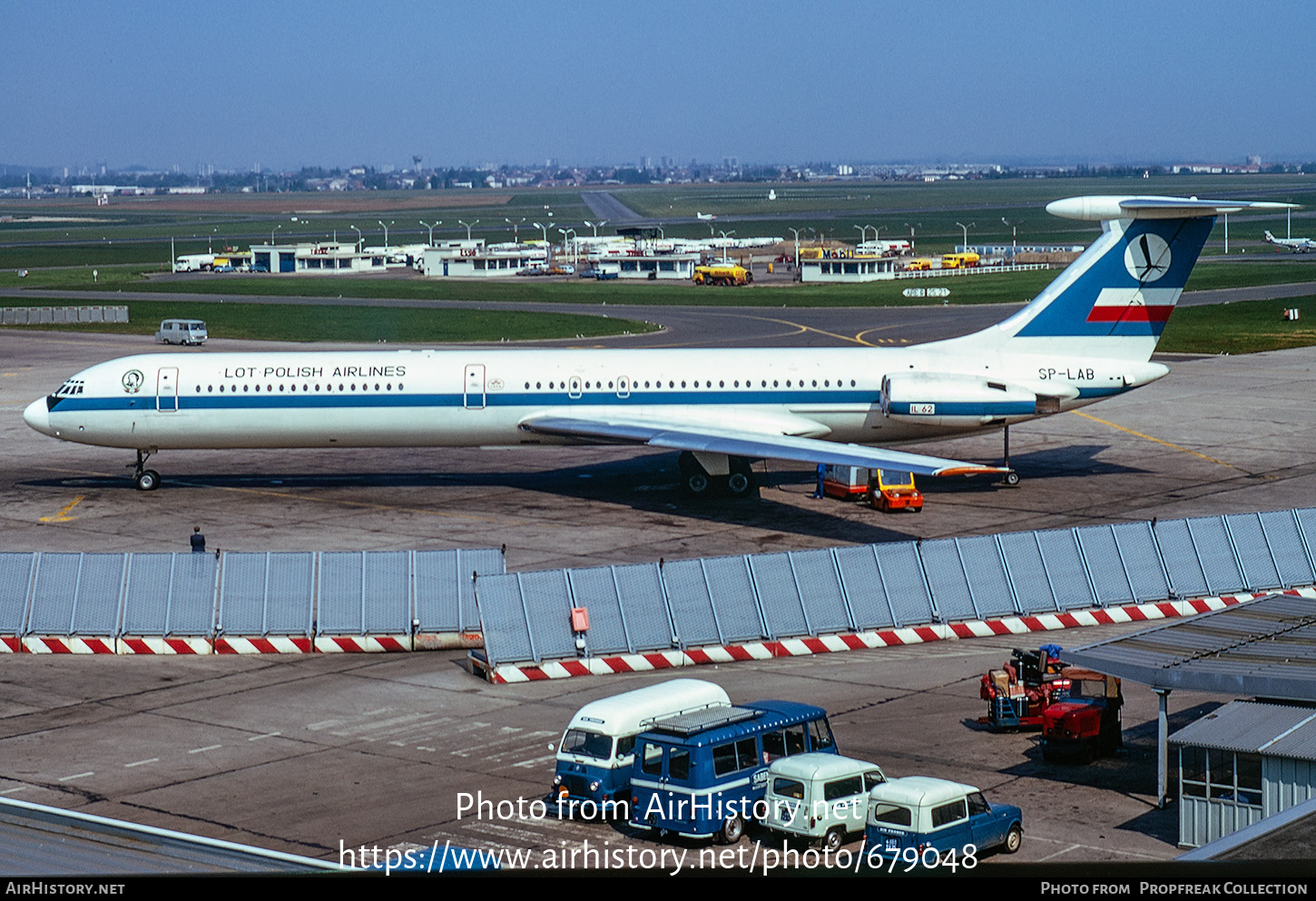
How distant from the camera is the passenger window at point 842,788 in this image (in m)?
19.1

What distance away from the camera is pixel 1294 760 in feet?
62.3

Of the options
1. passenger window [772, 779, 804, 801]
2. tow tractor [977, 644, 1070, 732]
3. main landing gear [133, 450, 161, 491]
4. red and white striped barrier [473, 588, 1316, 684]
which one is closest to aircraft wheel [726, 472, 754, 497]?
red and white striped barrier [473, 588, 1316, 684]

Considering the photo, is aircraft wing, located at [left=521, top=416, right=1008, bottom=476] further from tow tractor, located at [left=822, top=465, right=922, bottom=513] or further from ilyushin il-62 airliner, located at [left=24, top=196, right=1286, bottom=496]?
tow tractor, located at [left=822, top=465, right=922, bottom=513]

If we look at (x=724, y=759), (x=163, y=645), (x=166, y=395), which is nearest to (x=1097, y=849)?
(x=724, y=759)

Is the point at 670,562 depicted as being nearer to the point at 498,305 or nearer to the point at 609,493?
the point at 609,493

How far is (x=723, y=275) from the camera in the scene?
140000mm

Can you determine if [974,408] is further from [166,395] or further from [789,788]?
[789,788]

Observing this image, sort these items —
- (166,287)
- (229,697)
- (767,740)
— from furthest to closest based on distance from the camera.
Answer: (166,287)
(229,697)
(767,740)

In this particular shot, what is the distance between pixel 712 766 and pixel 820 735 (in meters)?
2.55

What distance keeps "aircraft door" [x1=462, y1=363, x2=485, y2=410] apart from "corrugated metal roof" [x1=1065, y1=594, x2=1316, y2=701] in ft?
84.2

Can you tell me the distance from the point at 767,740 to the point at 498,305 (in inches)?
3928

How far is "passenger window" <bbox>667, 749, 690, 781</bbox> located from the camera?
19844mm

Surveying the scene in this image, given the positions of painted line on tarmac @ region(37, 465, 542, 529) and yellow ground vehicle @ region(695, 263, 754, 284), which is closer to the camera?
painted line on tarmac @ region(37, 465, 542, 529)

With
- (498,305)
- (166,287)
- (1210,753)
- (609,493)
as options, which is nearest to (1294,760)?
(1210,753)
